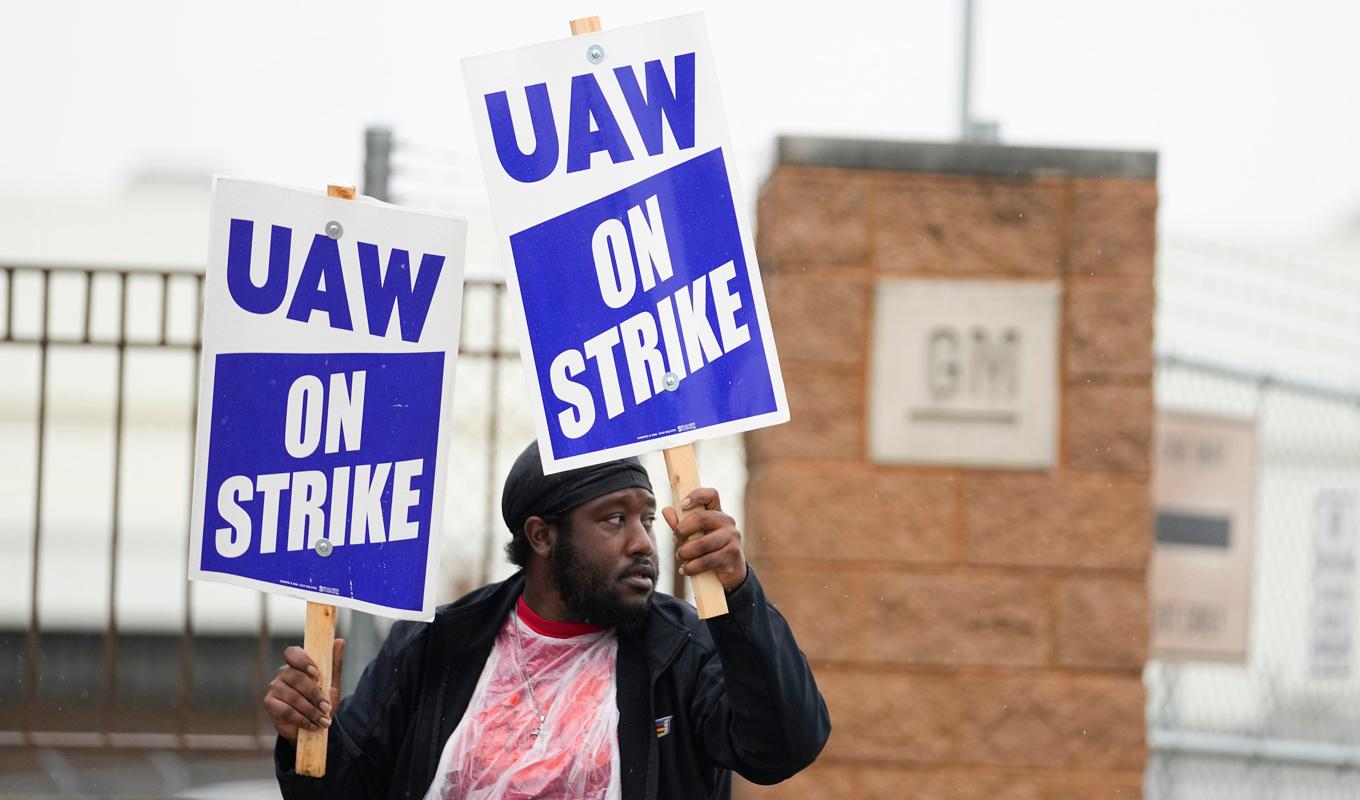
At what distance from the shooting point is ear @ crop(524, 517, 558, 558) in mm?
3221

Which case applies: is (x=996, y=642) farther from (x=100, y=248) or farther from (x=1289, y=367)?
(x=100, y=248)

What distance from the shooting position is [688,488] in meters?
2.91

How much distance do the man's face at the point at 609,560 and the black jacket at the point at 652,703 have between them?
0.08 meters

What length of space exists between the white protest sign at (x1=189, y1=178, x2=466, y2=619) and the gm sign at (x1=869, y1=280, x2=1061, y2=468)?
2.12 m

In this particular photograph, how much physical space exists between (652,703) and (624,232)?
2.80ft

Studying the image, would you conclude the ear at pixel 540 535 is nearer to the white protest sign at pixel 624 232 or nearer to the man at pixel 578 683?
the man at pixel 578 683

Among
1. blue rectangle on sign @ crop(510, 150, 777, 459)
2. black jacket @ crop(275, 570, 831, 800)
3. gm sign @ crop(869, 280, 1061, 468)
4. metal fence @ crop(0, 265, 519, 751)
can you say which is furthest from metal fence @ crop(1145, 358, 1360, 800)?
metal fence @ crop(0, 265, 519, 751)

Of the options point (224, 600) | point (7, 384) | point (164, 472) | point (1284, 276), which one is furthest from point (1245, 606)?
point (7, 384)

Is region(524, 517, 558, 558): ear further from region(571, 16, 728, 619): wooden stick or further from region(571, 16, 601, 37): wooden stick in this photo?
region(571, 16, 601, 37): wooden stick

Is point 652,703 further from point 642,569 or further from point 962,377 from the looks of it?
point 962,377

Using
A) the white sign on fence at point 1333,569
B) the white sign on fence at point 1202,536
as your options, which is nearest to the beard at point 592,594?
the white sign on fence at point 1202,536

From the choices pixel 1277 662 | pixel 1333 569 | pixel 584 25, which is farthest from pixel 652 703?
pixel 1277 662

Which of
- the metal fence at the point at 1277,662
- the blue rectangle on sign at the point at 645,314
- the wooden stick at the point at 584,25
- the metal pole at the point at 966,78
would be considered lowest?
the metal fence at the point at 1277,662

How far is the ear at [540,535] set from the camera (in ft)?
10.6
